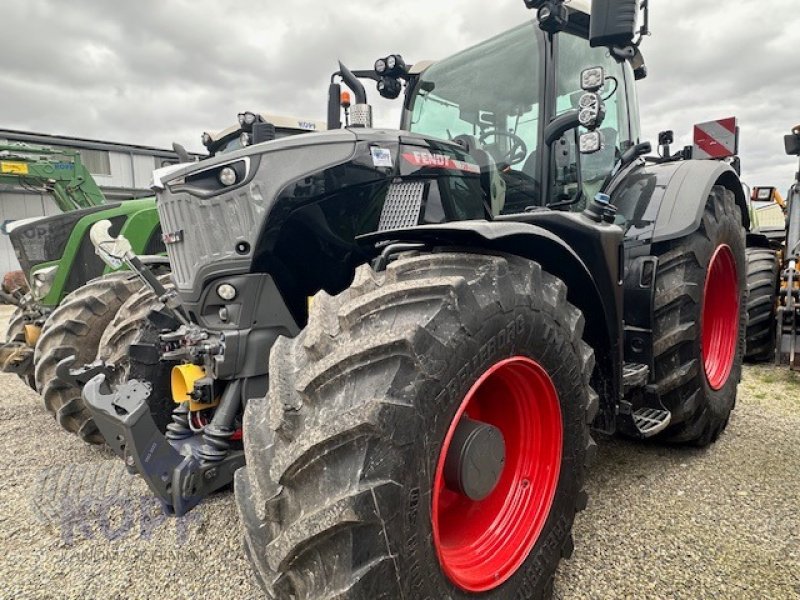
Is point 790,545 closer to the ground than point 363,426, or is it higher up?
closer to the ground

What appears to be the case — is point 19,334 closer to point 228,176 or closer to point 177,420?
point 177,420

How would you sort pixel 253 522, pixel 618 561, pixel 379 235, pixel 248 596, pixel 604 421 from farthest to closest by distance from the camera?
pixel 604 421
pixel 618 561
pixel 248 596
pixel 379 235
pixel 253 522

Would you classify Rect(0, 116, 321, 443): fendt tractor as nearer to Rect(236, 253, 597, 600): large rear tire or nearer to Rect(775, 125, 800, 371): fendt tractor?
Rect(236, 253, 597, 600): large rear tire

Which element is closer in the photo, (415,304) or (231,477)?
(415,304)

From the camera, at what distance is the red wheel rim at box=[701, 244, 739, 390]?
11.3 ft

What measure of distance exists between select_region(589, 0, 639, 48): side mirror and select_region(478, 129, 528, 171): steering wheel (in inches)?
29.3

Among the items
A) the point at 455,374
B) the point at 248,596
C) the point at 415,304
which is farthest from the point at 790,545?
the point at 248,596

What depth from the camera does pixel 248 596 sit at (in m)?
1.99

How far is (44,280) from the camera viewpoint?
189 inches

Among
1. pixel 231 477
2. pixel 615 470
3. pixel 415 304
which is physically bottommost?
pixel 615 470

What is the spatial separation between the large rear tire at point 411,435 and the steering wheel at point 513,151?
3.93 ft

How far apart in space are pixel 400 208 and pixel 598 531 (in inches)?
63.3

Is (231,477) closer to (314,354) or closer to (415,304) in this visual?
(314,354)

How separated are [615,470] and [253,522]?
220 centimetres
